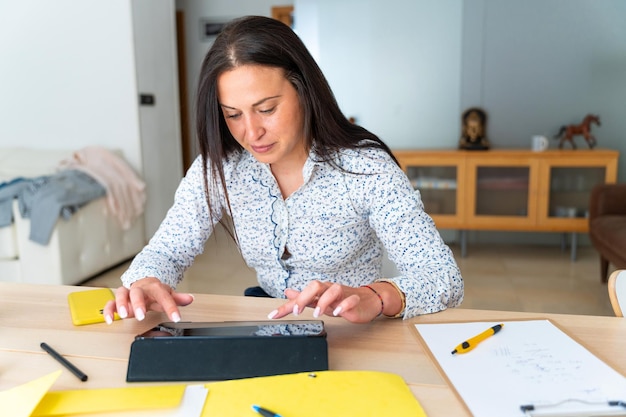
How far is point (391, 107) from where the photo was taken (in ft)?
13.2

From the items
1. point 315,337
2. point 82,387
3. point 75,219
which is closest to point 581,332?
point 315,337

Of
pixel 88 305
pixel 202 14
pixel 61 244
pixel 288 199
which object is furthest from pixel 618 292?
pixel 202 14

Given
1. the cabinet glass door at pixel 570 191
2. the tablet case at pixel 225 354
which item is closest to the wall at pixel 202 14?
the cabinet glass door at pixel 570 191

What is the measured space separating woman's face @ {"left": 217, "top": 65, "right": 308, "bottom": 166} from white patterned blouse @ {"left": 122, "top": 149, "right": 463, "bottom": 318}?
121 millimetres

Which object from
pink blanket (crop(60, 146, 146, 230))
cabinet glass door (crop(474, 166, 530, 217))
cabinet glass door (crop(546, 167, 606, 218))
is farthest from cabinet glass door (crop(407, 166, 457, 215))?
pink blanket (crop(60, 146, 146, 230))

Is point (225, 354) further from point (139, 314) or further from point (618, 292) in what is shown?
point (618, 292)

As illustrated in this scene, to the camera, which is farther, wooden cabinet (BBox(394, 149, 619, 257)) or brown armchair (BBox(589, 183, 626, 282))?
wooden cabinet (BBox(394, 149, 619, 257))

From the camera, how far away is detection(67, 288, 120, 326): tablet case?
0.87 m

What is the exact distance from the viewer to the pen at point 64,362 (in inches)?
26.9

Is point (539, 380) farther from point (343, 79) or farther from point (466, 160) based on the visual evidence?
point (343, 79)

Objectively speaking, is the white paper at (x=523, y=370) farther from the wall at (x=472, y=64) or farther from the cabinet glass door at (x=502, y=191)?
the wall at (x=472, y=64)

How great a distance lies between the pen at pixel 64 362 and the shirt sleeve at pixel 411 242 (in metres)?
0.46

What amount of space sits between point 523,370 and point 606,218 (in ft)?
8.45

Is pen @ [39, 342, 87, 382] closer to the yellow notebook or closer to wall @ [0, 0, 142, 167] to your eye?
the yellow notebook
